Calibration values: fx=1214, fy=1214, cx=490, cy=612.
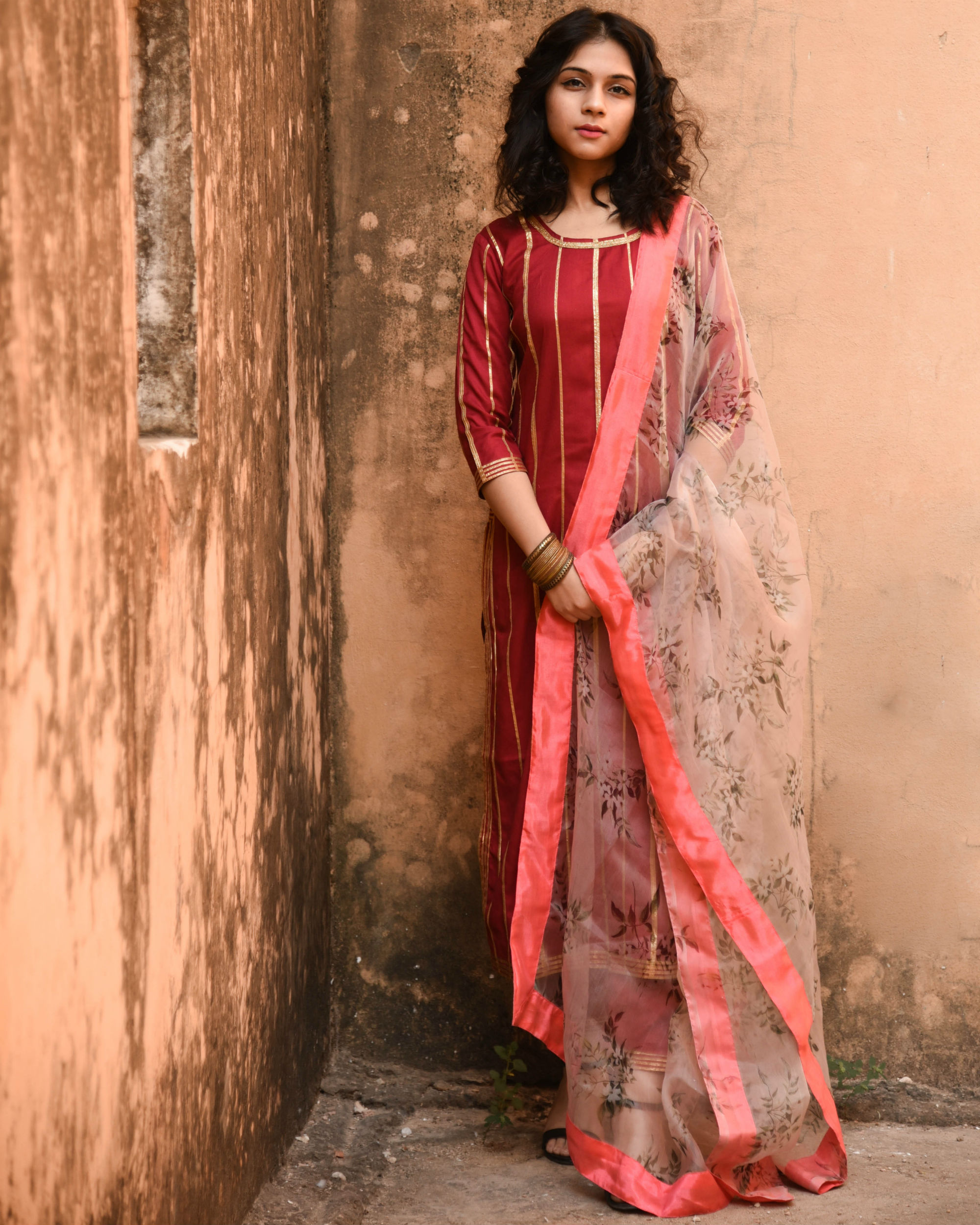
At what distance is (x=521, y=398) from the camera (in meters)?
2.15

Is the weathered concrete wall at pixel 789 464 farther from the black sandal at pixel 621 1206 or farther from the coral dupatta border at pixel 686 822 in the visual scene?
the black sandal at pixel 621 1206

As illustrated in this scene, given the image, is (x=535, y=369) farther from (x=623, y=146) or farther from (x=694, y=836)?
(x=694, y=836)

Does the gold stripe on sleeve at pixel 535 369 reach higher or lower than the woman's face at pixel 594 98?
lower

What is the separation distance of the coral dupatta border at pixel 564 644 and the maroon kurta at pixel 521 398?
0.10 feet

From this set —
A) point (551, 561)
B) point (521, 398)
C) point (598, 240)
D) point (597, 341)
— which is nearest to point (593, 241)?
point (598, 240)

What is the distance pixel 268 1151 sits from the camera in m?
1.99

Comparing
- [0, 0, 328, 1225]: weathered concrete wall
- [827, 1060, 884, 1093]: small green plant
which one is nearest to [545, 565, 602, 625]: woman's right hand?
[0, 0, 328, 1225]: weathered concrete wall

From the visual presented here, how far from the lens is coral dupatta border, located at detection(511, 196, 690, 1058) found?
2031 mm

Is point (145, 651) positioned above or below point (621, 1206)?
above

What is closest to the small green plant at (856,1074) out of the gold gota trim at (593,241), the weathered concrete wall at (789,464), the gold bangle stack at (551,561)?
the weathered concrete wall at (789,464)

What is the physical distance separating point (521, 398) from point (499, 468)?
0.17 metres

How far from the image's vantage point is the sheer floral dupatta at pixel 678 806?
198 centimetres

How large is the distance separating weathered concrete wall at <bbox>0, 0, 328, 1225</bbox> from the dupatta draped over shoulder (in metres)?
0.48

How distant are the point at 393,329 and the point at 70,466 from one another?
1.40 metres
